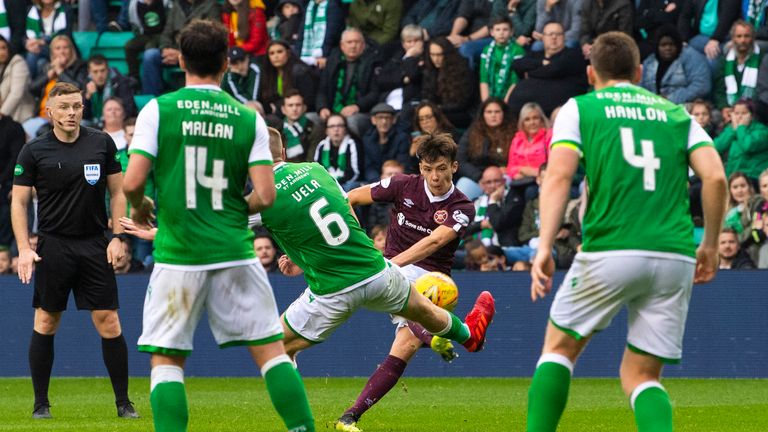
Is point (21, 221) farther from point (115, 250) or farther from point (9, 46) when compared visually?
point (9, 46)

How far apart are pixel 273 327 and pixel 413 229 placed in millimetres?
3349

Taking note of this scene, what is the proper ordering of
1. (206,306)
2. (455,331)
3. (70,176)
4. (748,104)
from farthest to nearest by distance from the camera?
(748,104)
(70,176)
(455,331)
(206,306)

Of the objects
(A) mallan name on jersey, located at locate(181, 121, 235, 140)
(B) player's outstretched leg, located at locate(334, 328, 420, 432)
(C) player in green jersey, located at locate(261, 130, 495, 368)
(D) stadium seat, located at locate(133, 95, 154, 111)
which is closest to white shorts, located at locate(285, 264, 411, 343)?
(C) player in green jersey, located at locate(261, 130, 495, 368)

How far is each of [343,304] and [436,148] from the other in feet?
5.35

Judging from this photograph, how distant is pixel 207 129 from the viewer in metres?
6.62

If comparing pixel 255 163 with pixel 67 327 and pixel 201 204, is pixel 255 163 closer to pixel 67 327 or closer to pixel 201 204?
pixel 201 204

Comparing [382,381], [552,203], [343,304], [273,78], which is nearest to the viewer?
[552,203]

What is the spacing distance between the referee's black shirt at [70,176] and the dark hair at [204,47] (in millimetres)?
3768

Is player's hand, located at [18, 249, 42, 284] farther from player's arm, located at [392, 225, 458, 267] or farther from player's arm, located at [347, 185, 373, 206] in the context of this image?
player's arm, located at [392, 225, 458, 267]

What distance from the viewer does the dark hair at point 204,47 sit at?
662 cm

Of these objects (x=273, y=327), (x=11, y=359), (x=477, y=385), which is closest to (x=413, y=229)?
(x=273, y=327)

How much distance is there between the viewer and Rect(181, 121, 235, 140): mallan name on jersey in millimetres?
6598

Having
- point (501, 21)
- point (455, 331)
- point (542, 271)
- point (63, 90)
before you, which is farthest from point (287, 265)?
point (501, 21)

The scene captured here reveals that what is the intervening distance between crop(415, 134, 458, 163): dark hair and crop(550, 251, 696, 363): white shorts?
3.31 meters
